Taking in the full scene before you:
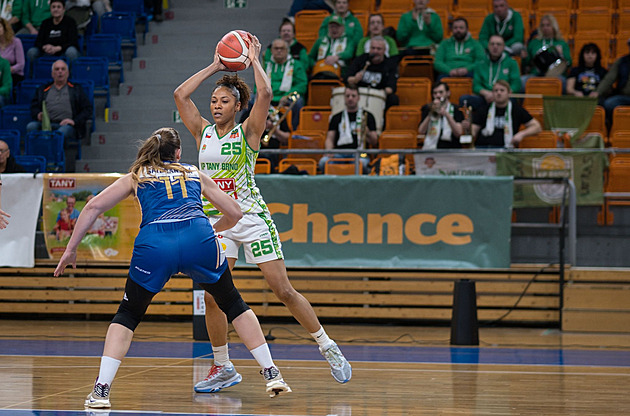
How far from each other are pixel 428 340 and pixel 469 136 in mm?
3277

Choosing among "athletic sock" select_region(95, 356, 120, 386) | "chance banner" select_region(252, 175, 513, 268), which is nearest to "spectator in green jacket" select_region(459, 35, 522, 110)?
"chance banner" select_region(252, 175, 513, 268)

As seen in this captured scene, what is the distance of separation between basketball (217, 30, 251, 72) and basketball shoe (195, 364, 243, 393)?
2195mm

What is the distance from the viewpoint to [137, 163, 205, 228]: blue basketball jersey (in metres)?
5.35

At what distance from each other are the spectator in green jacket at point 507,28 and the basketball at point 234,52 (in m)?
8.58

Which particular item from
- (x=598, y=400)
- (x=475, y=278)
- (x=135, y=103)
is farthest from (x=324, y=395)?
(x=135, y=103)

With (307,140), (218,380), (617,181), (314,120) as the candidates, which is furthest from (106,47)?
(218,380)

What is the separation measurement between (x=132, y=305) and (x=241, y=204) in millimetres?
1405

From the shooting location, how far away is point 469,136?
1175 cm

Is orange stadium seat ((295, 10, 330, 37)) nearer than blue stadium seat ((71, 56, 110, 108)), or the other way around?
blue stadium seat ((71, 56, 110, 108))

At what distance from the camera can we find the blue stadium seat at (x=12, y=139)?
13.7 meters

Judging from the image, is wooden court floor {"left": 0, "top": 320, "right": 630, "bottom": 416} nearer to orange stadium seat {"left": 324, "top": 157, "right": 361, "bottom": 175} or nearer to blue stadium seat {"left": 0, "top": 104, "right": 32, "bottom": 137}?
orange stadium seat {"left": 324, "top": 157, "right": 361, "bottom": 175}

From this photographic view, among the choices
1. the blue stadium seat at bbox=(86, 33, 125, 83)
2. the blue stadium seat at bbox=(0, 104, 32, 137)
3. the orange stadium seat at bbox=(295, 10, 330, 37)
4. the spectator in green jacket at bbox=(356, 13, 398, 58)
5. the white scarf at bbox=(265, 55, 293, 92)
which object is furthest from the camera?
the blue stadium seat at bbox=(86, 33, 125, 83)

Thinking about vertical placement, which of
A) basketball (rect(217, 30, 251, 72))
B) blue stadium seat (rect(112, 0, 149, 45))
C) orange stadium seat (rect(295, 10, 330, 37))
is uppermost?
blue stadium seat (rect(112, 0, 149, 45))

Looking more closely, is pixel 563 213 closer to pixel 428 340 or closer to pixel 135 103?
pixel 428 340
